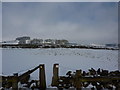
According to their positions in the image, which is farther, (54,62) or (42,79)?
(54,62)

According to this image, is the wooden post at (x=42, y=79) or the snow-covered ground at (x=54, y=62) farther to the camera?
the snow-covered ground at (x=54, y=62)

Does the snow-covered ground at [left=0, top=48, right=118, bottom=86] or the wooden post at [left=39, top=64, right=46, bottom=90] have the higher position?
the wooden post at [left=39, top=64, right=46, bottom=90]

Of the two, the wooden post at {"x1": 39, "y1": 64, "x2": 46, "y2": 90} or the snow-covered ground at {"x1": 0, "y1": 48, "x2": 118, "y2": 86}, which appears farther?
the snow-covered ground at {"x1": 0, "y1": 48, "x2": 118, "y2": 86}

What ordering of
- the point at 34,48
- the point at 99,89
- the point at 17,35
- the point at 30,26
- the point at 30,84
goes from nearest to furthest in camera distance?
1. the point at 99,89
2. the point at 30,84
3. the point at 30,26
4. the point at 17,35
5. the point at 34,48

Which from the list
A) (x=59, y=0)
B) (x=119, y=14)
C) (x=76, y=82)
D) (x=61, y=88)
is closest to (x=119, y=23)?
(x=119, y=14)

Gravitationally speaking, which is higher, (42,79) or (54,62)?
(42,79)

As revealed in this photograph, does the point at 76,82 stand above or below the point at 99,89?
above

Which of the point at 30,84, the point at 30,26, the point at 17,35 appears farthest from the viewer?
the point at 17,35

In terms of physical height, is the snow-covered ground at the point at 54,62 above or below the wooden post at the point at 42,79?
below

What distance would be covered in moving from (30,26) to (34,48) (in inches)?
233

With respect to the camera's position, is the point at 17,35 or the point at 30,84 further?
the point at 17,35

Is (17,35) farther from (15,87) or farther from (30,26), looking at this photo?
(15,87)

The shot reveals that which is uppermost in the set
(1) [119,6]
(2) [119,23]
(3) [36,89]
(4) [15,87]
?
(1) [119,6]

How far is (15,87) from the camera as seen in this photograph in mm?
2365
